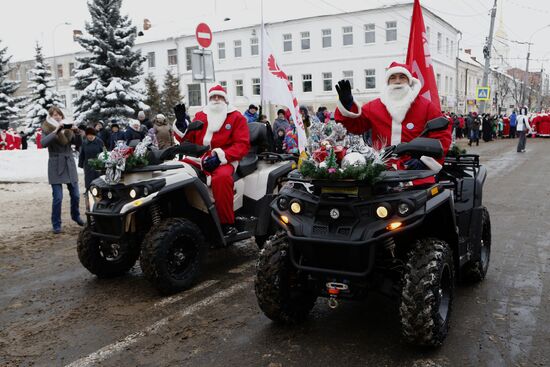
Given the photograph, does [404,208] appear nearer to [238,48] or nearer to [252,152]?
[252,152]

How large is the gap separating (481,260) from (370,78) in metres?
41.5

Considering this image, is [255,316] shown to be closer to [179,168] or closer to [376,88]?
[179,168]

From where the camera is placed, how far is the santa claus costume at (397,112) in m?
4.90

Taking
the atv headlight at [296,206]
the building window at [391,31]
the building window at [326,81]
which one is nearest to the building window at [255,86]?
the building window at [326,81]

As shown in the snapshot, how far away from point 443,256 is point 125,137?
11.6 metres

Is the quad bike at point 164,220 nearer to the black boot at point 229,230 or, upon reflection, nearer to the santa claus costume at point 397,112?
Result: the black boot at point 229,230

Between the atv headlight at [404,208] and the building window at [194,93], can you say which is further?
the building window at [194,93]

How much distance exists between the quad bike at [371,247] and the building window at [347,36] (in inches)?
1731

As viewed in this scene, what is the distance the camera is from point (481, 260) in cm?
548

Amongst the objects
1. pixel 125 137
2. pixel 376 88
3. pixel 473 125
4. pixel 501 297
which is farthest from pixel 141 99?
pixel 501 297

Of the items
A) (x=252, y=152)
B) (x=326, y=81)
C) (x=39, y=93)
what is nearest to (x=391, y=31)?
(x=326, y=81)

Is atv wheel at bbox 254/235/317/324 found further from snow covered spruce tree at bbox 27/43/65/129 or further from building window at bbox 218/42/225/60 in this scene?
building window at bbox 218/42/225/60

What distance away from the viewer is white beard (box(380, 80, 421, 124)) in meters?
4.89

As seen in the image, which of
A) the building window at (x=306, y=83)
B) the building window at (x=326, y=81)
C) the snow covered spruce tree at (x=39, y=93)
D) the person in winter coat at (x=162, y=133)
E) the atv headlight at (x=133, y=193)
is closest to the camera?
the atv headlight at (x=133, y=193)
